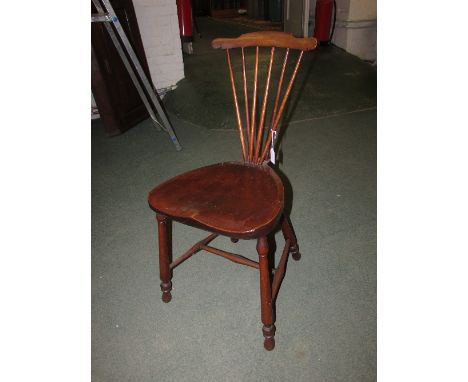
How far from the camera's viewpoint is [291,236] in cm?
144

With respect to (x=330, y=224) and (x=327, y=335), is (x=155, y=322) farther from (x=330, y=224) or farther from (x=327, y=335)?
(x=330, y=224)

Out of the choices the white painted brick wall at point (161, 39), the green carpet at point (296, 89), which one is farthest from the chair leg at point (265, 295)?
the white painted brick wall at point (161, 39)

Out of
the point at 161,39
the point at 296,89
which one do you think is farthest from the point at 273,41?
the point at 161,39

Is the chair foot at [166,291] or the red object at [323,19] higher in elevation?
the red object at [323,19]

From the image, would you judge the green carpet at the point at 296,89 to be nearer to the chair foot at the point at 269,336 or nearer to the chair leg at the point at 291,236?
the chair leg at the point at 291,236

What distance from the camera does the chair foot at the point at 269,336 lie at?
115 centimetres

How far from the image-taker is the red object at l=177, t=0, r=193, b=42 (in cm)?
420

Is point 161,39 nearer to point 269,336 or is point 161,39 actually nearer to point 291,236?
point 291,236

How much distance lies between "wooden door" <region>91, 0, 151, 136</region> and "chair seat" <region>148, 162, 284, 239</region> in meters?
2.05

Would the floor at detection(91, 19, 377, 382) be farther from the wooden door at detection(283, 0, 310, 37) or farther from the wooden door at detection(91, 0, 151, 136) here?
the wooden door at detection(283, 0, 310, 37)

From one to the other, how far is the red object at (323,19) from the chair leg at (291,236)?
431 centimetres

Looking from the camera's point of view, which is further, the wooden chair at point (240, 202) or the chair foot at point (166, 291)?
the chair foot at point (166, 291)

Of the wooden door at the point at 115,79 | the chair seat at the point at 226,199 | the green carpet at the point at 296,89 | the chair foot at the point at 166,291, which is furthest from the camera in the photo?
the green carpet at the point at 296,89

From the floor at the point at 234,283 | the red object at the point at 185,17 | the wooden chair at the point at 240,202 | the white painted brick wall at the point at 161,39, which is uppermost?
the red object at the point at 185,17
